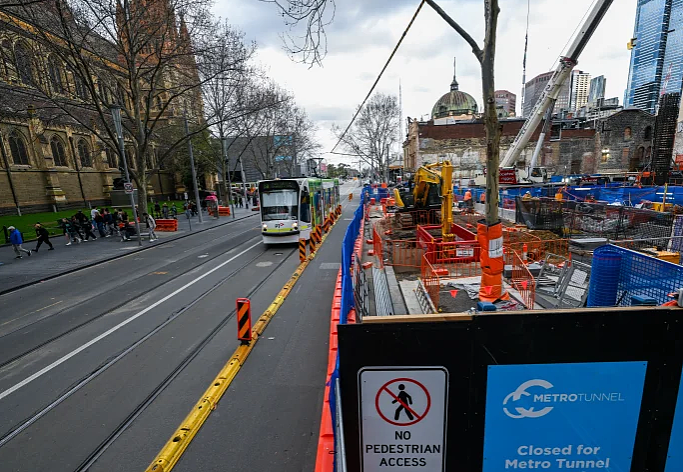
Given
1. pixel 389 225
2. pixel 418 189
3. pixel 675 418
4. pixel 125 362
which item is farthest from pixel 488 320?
pixel 389 225

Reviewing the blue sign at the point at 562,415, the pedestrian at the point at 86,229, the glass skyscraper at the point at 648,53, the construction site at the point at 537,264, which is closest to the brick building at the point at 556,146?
the glass skyscraper at the point at 648,53

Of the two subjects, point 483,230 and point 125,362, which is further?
point 483,230

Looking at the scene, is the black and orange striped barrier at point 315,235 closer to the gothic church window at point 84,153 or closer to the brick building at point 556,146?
the gothic church window at point 84,153

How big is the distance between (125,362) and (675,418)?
7591 mm

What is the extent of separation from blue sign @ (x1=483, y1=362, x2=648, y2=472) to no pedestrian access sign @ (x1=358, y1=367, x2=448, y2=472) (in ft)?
1.46

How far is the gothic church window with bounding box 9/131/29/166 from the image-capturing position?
2911cm

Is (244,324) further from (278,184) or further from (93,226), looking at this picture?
(93,226)

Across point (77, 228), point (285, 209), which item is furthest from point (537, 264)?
point (77, 228)

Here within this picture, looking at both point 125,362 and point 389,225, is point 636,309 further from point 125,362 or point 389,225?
point 389,225

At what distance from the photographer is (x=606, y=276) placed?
4.74 metres

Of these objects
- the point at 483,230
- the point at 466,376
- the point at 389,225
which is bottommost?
the point at 389,225

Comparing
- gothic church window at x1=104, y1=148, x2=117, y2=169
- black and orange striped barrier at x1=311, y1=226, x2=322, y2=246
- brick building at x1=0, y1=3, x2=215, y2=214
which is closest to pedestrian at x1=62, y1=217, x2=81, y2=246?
brick building at x1=0, y1=3, x2=215, y2=214

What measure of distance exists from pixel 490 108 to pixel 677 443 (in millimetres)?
5283

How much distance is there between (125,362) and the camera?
5.86 meters
